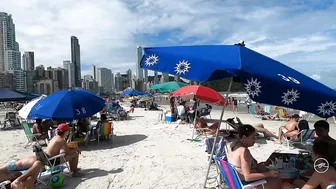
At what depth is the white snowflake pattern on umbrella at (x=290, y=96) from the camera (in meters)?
2.78

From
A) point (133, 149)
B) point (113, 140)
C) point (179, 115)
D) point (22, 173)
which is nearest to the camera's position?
point (22, 173)

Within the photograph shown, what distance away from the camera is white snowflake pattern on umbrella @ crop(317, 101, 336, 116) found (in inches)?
114

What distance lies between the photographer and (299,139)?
723 cm

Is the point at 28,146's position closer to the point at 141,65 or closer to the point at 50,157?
the point at 50,157

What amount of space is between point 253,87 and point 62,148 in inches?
155

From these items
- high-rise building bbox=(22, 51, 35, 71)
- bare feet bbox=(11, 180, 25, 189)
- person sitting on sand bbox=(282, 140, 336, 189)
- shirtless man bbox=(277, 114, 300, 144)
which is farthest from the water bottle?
high-rise building bbox=(22, 51, 35, 71)

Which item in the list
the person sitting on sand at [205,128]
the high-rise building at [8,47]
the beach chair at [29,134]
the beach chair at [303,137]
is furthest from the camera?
the high-rise building at [8,47]

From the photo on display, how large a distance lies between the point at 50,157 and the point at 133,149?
10.5 ft

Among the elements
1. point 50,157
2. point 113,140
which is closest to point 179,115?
point 113,140

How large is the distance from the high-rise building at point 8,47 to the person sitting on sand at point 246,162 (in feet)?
420

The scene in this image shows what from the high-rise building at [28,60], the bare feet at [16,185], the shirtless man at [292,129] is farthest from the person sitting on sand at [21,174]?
the high-rise building at [28,60]

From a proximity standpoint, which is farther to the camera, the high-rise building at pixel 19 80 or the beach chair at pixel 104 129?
the high-rise building at pixel 19 80

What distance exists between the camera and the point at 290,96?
279cm

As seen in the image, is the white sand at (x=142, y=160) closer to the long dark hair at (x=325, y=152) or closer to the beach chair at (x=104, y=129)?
the beach chair at (x=104, y=129)
